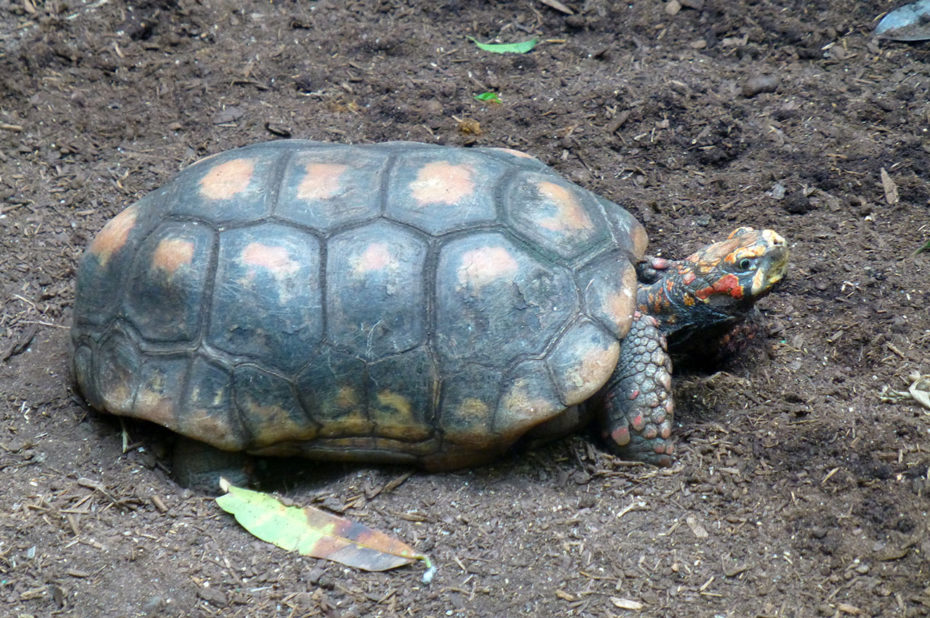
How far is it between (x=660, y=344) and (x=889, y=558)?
1.48 meters

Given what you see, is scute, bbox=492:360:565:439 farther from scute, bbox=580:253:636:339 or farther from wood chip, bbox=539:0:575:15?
wood chip, bbox=539:0:575:15

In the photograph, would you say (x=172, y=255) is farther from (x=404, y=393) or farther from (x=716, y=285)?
(x=716, y=285)

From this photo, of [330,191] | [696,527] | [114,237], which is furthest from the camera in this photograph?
[114,237]

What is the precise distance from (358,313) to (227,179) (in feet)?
3.51

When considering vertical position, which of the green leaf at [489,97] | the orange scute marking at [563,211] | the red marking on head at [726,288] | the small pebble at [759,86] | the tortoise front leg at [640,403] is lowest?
the tortoise front leg at [640,403]

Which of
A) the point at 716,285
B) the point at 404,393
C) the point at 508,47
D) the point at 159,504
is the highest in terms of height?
the point at 508,47

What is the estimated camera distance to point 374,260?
413 centimetres

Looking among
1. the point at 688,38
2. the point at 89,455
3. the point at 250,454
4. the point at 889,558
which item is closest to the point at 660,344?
the point at 889,558

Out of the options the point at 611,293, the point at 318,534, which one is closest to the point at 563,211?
the point at 611,293

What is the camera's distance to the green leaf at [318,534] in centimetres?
385

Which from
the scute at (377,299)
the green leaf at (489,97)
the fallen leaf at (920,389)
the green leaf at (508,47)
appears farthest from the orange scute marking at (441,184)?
the green leaf at (508,47)

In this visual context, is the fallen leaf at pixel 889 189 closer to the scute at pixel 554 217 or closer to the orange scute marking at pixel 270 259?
the scute at pixel 554 217

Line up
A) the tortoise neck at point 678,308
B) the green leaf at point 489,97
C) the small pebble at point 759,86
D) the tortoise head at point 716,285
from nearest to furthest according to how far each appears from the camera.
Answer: the tortoise head at point 716,285 < the tortoise neck at point 678,308 < the small pebble at point 759,86 < the green leaf at point 489,97

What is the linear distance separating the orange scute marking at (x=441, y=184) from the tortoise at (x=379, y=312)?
0.01 meters
